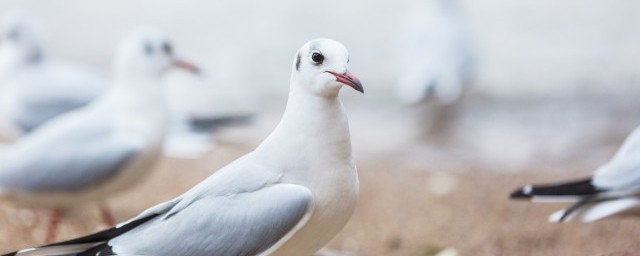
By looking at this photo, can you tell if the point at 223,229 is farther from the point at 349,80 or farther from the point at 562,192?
the point at 562,192

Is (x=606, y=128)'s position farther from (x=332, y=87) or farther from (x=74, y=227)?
(x=332, y=87)

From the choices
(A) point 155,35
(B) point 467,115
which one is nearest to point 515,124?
(B) point 467,115

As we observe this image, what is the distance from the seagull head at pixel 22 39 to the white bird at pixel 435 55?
2561 mm

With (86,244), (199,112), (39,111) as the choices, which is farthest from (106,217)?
(199,112)

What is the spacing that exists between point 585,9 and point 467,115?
339 cm

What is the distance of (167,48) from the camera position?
5.05 m

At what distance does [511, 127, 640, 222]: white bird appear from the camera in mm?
3588

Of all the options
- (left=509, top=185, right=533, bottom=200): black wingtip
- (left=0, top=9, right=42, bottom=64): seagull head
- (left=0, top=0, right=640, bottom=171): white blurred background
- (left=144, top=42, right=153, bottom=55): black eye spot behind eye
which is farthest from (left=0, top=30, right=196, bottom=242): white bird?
(left=0, top=0, right=640, bottom=171): white blurred background

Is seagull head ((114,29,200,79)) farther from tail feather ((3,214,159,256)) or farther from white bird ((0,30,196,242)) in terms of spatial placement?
tail feather ((3,214,159,256))

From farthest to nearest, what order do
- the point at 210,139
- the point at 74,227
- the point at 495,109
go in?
the point at 495,109, the point at 210,139, the point at 74,227

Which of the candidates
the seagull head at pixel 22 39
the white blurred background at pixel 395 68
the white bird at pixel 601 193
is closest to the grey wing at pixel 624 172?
the white bird at pixel 601 193

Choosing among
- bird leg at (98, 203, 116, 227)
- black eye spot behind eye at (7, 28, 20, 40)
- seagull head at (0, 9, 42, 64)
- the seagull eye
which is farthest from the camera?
black eye spot behind eye at (7, 28, 20, 40)

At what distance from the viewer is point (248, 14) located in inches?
510

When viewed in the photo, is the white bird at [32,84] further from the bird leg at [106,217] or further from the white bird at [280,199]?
the white bird at [280,199]
